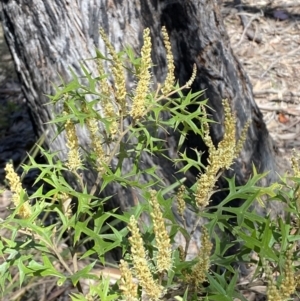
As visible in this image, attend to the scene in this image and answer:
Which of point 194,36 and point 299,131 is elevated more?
point 194,36

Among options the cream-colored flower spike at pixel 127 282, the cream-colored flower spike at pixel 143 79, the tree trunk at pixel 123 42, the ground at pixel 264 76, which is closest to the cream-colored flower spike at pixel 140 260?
the cream-colored flower spike at pixel 127 282

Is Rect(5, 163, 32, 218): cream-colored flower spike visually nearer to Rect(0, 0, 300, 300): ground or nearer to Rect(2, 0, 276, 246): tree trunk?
Rect(2, 0, 276, 246): tree trunk

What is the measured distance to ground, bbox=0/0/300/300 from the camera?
4.08 metres

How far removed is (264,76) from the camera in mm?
4609

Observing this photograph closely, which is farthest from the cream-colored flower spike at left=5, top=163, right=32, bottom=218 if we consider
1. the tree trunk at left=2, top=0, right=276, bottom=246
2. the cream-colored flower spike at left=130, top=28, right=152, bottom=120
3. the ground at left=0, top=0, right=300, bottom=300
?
the ground at left=0, top=0, right=300, bottom=300

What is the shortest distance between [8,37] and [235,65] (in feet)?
3.35

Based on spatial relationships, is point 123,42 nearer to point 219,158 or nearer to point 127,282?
point 219,158

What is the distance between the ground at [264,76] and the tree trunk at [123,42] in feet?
3.05

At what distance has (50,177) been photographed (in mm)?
1594

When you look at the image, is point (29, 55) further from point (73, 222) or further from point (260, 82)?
point (260, 82)

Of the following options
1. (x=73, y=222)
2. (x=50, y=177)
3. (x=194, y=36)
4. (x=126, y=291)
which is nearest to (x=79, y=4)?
(x=194, y=36)

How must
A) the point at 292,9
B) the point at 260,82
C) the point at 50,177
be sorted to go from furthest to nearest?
the point at 292,9
the point at 260,82
the point at 50,177

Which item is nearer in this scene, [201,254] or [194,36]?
[201,254]

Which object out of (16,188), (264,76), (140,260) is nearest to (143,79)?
(16,188)
